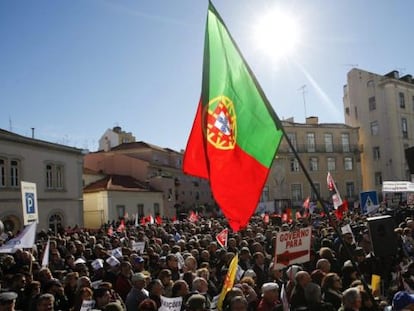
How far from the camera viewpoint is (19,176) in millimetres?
29125

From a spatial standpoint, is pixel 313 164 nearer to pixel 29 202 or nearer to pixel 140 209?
pixel 140 209

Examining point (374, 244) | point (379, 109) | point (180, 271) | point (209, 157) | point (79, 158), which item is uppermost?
point (379, 109)

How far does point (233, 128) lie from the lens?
5.02m

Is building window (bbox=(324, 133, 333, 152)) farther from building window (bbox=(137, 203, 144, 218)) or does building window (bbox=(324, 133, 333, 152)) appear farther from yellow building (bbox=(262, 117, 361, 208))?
building window (bbox=(137, 203, 144, 218))

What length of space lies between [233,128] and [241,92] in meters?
0.41

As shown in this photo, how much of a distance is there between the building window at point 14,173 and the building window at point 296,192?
34.3 metres

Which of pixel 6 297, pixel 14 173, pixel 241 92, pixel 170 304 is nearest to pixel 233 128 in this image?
pixel 241 92

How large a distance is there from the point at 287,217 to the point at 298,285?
597 inches

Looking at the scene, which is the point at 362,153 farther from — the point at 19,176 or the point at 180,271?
the point at 180,271

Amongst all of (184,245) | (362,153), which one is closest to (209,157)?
(184,245)

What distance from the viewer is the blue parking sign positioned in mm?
10587

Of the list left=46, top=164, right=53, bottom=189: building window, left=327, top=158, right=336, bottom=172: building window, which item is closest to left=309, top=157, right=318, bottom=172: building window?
left=327, top=158, right=336, bottom=172: building window

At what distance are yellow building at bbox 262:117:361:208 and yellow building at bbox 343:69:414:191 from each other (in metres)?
1.44

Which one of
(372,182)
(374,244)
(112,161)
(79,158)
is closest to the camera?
(374,244)
